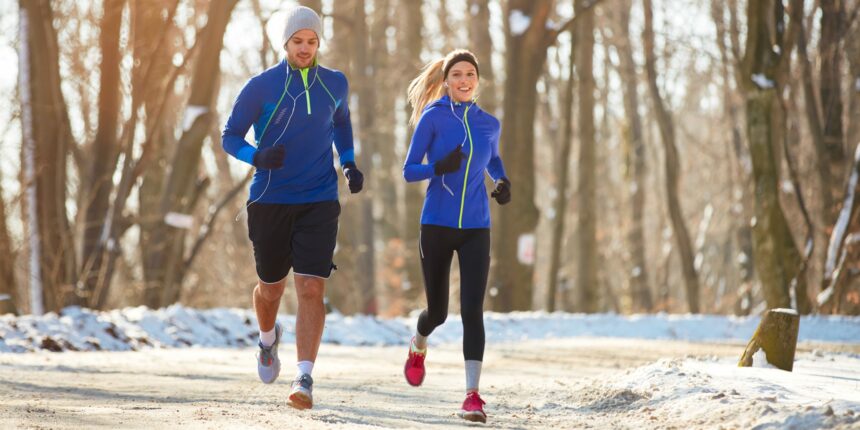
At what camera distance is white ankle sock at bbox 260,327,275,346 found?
7.19m

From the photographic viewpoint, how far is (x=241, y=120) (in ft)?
22.3

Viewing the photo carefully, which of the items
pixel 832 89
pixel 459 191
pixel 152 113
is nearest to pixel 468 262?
pixel 459 191

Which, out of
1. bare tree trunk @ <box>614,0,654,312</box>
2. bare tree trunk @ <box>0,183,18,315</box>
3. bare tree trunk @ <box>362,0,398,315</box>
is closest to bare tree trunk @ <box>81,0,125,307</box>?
bare tree trunk @ <box>0,183,18,315</box>

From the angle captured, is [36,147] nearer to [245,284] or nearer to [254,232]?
[254,232]

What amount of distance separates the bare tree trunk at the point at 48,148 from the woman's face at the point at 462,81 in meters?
9.16

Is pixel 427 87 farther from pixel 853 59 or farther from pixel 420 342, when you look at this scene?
pixel 853 59

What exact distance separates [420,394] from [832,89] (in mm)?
12322

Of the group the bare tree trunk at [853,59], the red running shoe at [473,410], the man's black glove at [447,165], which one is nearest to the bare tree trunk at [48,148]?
the man's black glove at [447,165]

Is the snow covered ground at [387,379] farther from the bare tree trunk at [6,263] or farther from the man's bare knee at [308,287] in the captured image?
the bare tree trunk at [6,263]

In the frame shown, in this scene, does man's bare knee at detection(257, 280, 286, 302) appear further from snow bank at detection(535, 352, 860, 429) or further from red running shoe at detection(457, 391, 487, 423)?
snow bank at detection(535, 352, 860, 429)

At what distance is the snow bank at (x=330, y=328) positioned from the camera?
11930 millimetres

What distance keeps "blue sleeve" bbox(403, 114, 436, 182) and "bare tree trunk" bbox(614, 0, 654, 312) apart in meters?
24.0

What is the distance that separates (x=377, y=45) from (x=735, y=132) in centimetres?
929

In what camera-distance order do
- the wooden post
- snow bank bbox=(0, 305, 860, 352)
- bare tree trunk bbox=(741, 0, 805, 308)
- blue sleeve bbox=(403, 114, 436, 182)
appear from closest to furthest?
1. blue sleeve bbox=(403, 114, 436, 182)
2. the wooden post
3. snow bank bbox=(0, 305, 860, 352)
4. bare tree trunk bbox=(741, 0, 805, 308)
